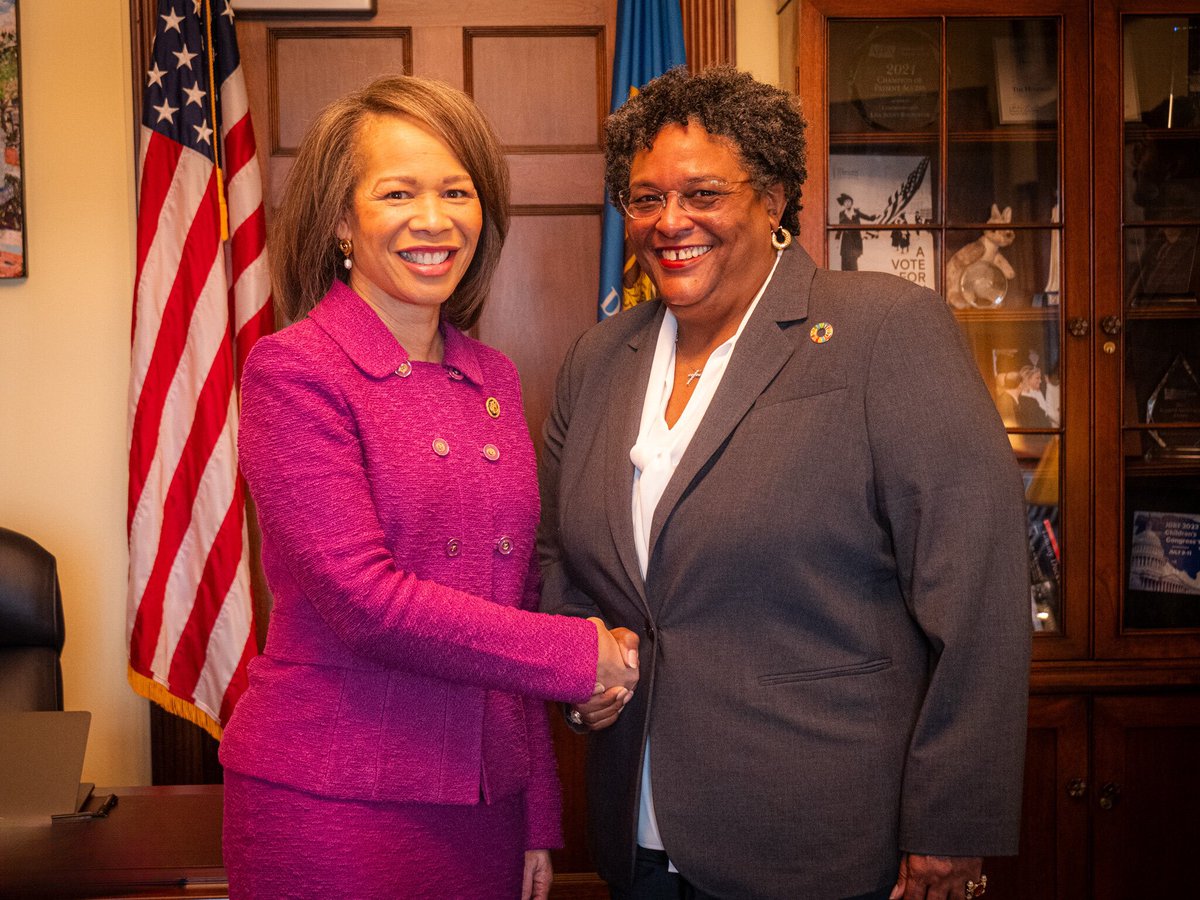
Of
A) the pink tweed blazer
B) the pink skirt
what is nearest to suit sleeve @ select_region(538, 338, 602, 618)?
the pink tweed blazer

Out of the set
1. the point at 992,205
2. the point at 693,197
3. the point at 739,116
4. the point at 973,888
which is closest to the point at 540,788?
the point at 973,888

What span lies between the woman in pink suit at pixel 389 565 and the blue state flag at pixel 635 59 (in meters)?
1.33

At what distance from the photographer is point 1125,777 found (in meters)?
2.69

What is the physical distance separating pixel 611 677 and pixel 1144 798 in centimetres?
191

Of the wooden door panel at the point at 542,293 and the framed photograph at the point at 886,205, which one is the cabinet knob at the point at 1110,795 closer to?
the framed photograph at the point at 886,205

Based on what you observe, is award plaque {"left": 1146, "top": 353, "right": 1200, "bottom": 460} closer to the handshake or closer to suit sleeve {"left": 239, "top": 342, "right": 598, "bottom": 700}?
the handshake

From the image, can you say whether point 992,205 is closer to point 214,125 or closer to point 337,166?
point 337,166

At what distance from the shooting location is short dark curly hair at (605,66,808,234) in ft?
5.14

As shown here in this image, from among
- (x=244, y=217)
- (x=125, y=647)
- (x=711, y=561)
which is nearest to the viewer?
(x=711, y=561)

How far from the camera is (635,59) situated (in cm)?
285

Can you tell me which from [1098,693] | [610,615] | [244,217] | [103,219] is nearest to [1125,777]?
[1098,693]

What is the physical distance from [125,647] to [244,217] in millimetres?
1233

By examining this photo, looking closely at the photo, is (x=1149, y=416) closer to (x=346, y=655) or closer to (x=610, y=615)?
(x=610, y=615)

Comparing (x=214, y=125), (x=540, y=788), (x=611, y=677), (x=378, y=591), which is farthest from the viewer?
(x=214, y=125)
